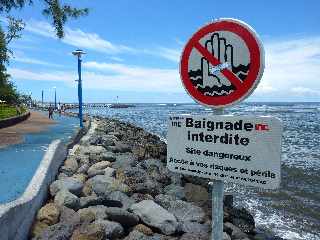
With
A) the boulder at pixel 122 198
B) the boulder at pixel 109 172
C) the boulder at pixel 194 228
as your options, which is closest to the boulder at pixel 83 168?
the boulder at pixel 109 172

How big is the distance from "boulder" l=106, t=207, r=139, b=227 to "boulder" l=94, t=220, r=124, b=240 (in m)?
0.27

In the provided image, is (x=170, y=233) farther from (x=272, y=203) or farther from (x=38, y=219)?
(x=272, y=203)

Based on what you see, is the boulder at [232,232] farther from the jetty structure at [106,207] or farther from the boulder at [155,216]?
the boulder at [155,216]

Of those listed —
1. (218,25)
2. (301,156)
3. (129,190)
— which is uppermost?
(218,25)

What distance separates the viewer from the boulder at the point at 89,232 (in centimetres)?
621

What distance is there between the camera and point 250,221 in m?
10.7

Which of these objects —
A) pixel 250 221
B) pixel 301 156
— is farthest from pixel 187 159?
pixel 301 156

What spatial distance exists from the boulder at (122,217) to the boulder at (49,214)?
0.86 m

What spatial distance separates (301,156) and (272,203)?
1383 cm

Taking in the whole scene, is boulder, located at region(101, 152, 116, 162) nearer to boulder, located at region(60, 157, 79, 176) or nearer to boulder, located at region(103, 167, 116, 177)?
boulder, located at region(60, 157, 79, 176)

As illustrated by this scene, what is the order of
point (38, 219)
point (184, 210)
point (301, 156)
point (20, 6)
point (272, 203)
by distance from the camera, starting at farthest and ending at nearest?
point (301, 156), point (20, 6), point (272, 203), point (184, 210), point (38, 219)

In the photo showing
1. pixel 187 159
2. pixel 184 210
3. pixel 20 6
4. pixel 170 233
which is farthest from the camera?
pixel 20 6

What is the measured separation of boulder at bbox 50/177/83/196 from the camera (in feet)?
26.6

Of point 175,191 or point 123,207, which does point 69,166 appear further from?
point 123,207
